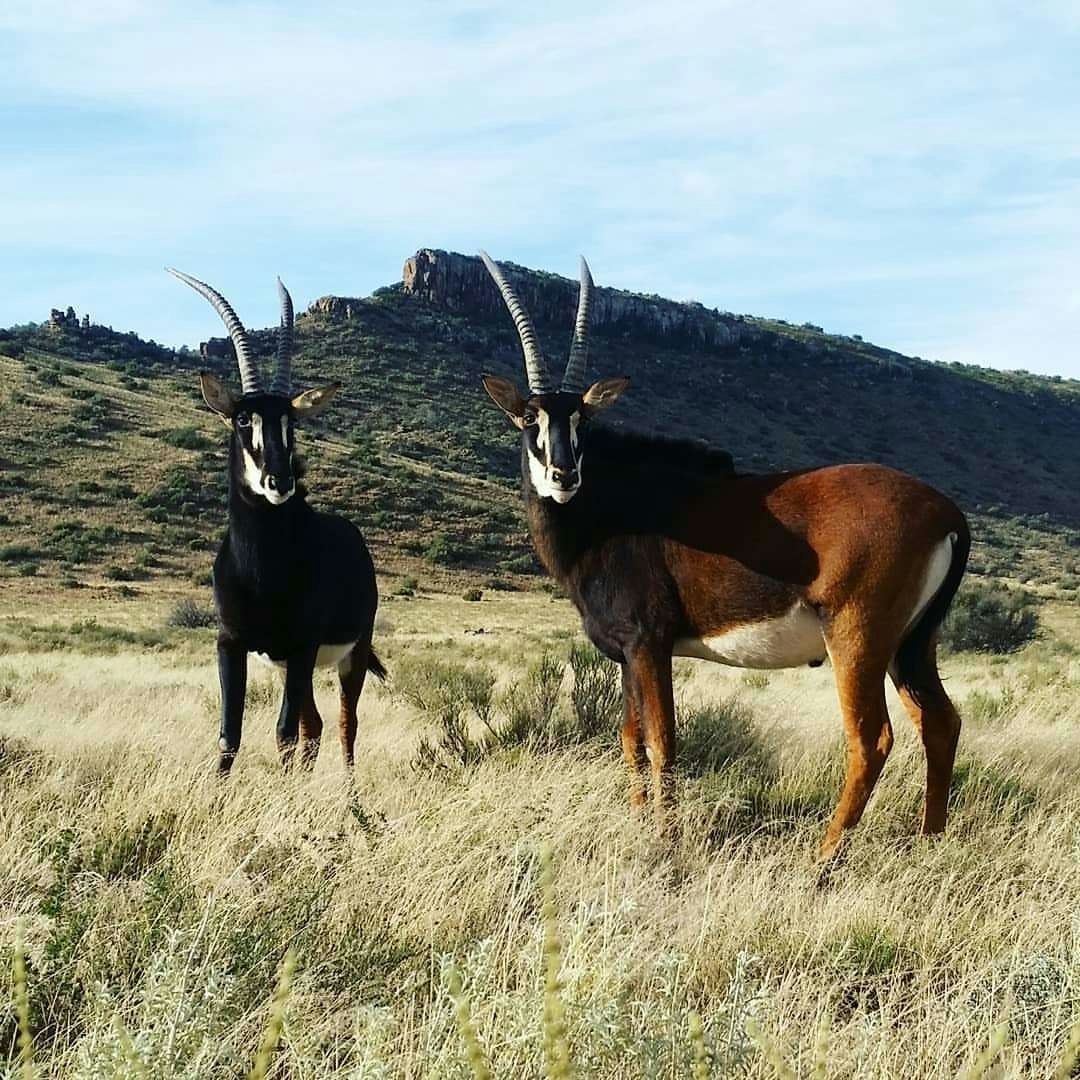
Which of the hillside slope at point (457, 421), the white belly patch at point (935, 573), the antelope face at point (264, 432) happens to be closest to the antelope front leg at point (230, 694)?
the antelope face at point (264, 432)

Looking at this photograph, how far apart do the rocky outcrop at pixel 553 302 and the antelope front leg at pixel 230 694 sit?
79546mm

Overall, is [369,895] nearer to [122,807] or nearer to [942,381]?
[122,807]

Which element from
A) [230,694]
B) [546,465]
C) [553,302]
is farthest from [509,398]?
[553,302]

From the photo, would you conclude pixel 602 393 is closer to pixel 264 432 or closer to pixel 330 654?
pixel 264 432

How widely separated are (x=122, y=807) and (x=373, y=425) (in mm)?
62067

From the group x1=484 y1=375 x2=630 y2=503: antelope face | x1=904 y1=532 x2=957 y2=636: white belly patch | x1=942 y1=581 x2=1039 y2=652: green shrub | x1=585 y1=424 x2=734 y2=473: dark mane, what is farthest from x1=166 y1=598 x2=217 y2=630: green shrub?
x1=904 y1=532 x2=957 y2=636: white belly patch

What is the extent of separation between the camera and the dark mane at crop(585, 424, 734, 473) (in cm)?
629

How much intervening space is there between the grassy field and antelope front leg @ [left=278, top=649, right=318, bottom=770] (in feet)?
0.59

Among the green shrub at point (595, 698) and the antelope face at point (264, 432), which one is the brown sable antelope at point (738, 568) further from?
the green shrub at point (595, 698)

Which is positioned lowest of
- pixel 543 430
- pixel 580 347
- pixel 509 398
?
pixel 543 430

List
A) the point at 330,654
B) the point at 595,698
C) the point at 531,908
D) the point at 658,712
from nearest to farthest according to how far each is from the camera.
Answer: the point at 531,908
the point at 658,712
the point at 330,654
the point at 595,698

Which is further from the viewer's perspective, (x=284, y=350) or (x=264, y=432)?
(x=284, y=350)

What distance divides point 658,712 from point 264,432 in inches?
105

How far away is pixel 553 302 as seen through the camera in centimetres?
9038
